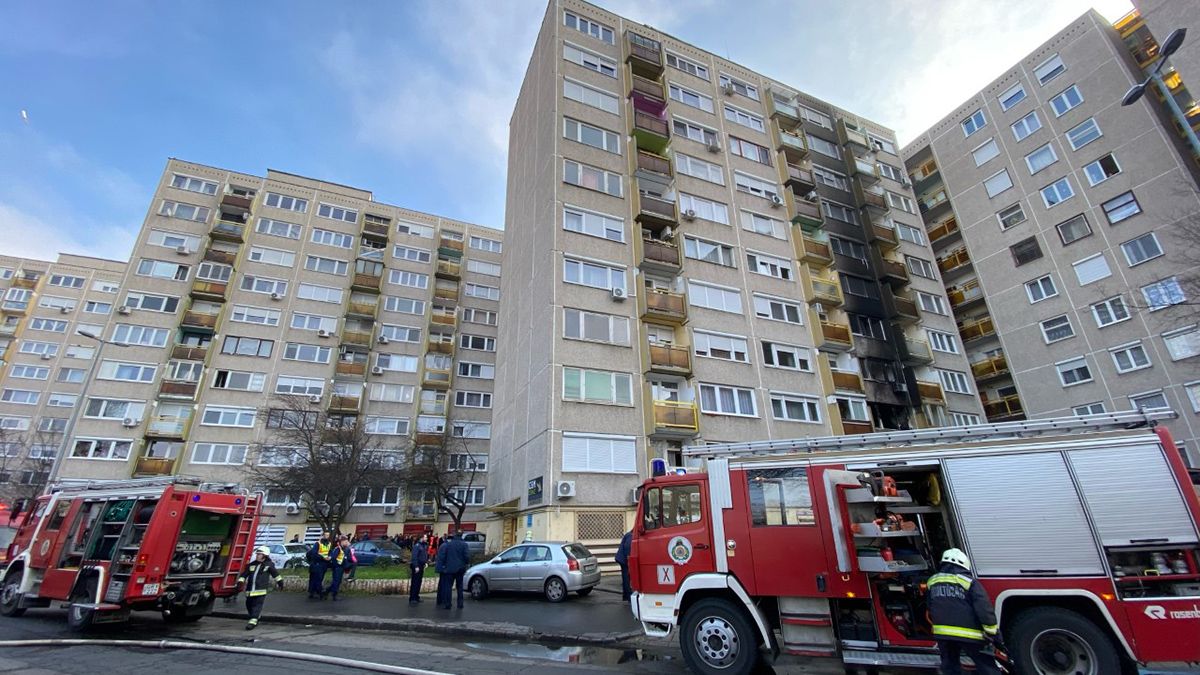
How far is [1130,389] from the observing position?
84.6ft

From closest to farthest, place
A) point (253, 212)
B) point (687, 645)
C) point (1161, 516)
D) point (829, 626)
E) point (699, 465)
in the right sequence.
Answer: point (1161, 516) → point (829, 626) → point (687, 645) → point (699, 465) → point (253, 212)

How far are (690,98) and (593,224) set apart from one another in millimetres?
12972

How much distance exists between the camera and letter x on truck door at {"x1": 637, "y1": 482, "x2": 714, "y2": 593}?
24.4ft

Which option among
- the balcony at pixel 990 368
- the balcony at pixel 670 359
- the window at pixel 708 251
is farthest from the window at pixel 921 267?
the balcony at pixel 670 359

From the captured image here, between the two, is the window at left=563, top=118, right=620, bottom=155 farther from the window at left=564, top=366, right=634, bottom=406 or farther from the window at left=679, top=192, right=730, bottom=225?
the window at left=564, top=366, right=634, bottom=406

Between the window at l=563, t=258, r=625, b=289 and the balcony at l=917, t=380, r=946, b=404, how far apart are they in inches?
741

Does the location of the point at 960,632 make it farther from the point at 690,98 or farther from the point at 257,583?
the point at 690,98

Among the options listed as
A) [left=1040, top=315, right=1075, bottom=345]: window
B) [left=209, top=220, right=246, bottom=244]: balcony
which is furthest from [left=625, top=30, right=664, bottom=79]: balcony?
[left=209, top=220, right=246, bottom=244]: balcony

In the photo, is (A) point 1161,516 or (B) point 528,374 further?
(B) point 528,374

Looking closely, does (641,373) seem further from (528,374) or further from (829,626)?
(829,626)

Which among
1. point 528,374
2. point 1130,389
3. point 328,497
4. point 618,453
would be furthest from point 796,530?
point 1130,389

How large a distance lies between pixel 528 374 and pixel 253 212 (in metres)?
33.6

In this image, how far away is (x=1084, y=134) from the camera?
29719mm

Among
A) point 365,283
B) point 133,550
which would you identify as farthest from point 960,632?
point 365,283
